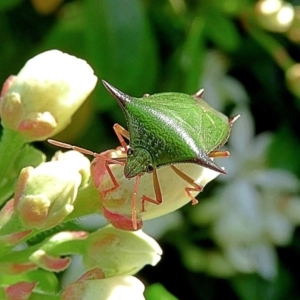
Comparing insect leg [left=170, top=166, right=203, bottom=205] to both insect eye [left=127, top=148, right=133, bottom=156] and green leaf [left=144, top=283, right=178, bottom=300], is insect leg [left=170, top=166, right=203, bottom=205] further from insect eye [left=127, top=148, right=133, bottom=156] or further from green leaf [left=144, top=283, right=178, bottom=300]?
green leaf [left=144, top=283, right=178, bottom=300]

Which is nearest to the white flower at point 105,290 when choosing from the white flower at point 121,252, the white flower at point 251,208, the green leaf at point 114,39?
the white flower at point 121,252

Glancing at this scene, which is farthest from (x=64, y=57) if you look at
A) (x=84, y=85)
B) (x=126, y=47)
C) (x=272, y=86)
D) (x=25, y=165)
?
(x=272, y=86)

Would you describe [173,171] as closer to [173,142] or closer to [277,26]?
[173,142]

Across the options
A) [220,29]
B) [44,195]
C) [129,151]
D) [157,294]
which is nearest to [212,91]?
[220,29]

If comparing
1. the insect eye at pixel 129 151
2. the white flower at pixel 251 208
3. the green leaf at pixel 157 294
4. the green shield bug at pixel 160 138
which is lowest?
the white flower at pixel 251 208

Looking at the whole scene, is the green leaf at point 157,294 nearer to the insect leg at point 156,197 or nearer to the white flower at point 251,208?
the insect leg at point 156,197

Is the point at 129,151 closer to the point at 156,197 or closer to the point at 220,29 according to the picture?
the point at 156,197

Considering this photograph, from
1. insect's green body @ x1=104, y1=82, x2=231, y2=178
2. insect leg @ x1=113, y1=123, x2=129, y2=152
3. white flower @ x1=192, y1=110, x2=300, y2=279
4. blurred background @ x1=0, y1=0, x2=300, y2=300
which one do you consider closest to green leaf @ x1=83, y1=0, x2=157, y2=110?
blurred background @ x1=0, y1=0, x2=300, y2=300
